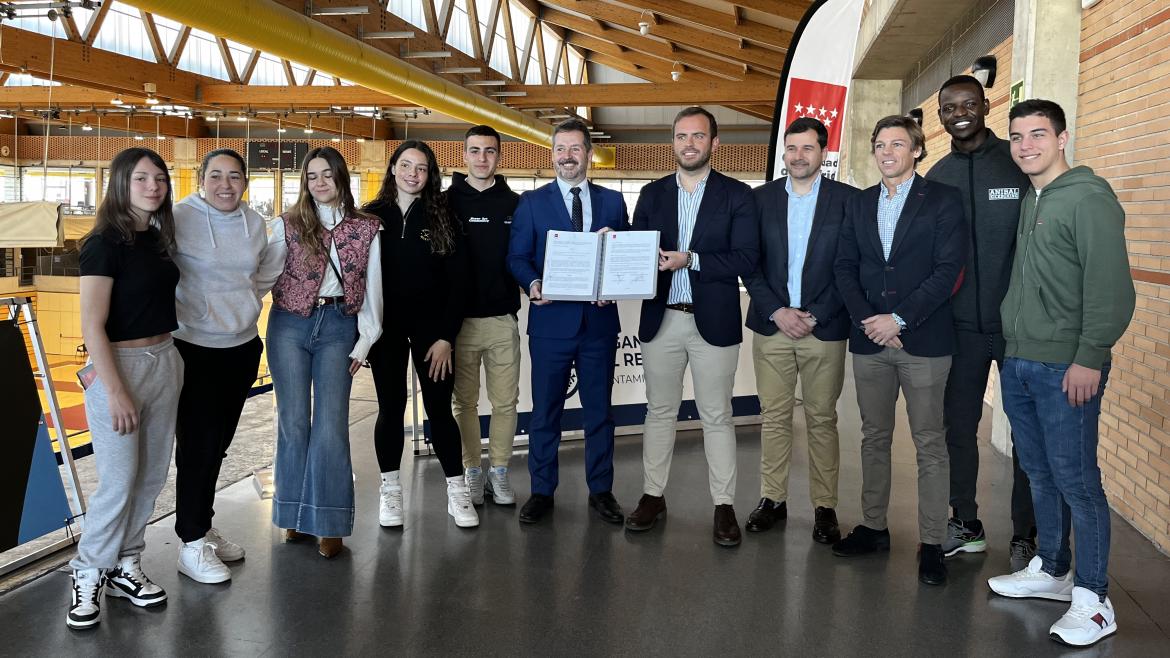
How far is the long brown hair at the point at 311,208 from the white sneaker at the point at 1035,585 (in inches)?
110

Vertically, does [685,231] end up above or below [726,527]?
above

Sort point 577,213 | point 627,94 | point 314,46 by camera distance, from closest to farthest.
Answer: point 577,213 → point 314,46 → point 627,94

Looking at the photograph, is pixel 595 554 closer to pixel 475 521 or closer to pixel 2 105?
pixel 475 521

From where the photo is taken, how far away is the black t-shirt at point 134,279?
8.58ft

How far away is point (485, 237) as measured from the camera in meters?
3.77

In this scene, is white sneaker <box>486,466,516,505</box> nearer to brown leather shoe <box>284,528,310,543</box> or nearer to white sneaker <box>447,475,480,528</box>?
white sneaker <box>447,475,480,528</box>

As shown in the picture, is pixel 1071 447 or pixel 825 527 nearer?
pixel 1071 447

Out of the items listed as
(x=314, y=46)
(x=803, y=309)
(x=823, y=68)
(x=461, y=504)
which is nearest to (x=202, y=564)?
(x=461, y=504)

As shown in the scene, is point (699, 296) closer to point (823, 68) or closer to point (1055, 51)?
point (1055, 51)

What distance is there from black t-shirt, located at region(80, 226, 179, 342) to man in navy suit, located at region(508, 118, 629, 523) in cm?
142

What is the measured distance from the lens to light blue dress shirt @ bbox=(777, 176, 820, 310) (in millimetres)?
3449

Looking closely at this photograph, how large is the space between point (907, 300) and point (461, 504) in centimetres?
206

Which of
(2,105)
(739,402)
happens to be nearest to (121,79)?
(2,105)

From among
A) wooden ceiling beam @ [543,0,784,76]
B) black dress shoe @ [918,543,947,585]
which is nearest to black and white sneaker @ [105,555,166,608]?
black dress shoe @ [918,543,947,585]
